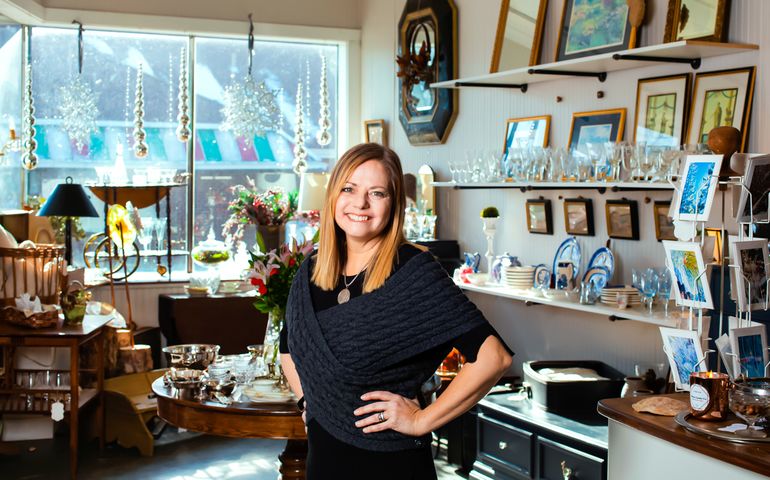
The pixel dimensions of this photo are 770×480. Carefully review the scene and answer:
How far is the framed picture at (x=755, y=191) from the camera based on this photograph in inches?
102

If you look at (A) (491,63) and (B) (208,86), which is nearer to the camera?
(A) (491,63)

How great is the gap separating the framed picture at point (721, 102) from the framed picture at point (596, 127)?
1.61 feet

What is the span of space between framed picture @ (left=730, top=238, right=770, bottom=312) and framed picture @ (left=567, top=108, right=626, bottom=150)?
171cm

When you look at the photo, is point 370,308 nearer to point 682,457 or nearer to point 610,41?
point 682,457

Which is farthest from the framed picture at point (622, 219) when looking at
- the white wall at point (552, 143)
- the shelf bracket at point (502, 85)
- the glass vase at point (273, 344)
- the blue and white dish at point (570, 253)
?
the glass vase at point (273, 344)

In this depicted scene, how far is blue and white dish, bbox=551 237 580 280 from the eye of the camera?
461 cm

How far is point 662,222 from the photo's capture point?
4.05 m

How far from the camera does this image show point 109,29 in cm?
682

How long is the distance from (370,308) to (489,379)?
0.33m

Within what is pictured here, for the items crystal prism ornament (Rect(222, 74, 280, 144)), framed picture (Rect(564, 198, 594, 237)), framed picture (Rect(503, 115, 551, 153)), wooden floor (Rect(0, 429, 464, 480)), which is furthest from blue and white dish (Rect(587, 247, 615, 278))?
crystal prism ornament (Rect(222, 74, 280, 144))

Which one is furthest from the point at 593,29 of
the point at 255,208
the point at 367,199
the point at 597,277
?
the point at 255,208

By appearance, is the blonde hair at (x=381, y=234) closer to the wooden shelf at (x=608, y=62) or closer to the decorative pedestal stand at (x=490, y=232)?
the wooden shelf at (x=608, y=62)

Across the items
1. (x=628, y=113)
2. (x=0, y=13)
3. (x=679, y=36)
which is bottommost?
(x=628, y=113)

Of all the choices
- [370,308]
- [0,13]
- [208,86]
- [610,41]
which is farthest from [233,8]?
[370,308]
